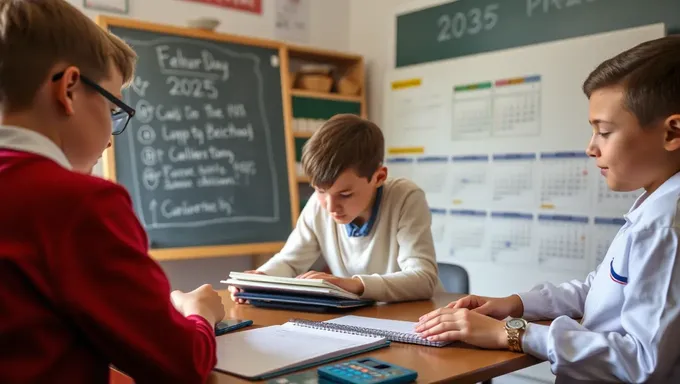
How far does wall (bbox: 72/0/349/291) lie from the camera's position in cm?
302

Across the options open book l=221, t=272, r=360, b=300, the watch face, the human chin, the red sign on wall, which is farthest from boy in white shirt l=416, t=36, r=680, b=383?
the red sign on wall

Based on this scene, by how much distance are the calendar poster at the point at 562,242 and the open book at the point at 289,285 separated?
1.45 metres

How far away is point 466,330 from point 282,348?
34 centimetres

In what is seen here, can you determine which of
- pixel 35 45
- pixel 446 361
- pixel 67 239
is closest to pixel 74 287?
pixel 67 239

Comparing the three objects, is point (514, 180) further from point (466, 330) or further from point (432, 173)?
point (466, 330)

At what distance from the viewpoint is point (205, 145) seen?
296 centimetres

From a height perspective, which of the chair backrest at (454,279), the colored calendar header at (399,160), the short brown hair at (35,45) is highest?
the short brown hair at (35,45)

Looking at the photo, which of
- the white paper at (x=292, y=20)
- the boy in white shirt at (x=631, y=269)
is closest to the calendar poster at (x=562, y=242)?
the boy in white shirt at (x=631, y=269)

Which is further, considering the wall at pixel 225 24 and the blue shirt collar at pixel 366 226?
the wall at pixel 225 24

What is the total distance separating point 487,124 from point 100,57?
7.51ft

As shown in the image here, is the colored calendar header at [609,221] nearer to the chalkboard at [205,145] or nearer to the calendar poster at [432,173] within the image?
the calendar poster at [432,173]

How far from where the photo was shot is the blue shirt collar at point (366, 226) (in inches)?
75.3

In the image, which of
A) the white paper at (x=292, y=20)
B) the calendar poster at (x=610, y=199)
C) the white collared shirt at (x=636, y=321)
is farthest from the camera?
the white paper at (x=292, y=20)

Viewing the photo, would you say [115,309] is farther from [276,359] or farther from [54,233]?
[276,359]
